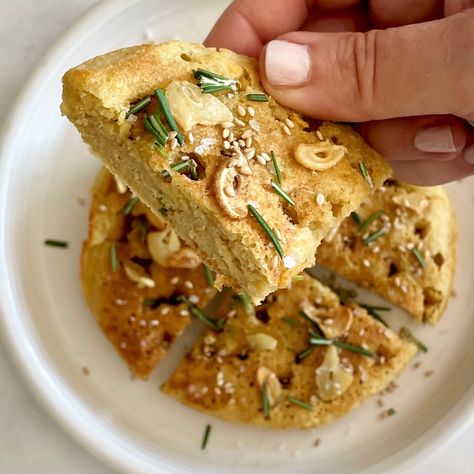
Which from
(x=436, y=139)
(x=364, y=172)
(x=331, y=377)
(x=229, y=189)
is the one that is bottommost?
(x=331, y=377)

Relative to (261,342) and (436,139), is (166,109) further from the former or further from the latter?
(261,342)

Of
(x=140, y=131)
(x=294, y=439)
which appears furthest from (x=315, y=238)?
(x=294, y=439)

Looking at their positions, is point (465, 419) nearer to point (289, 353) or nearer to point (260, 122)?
point (289, 353)

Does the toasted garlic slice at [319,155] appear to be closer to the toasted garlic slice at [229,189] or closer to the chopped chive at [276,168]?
the chopped chive at [276,168]

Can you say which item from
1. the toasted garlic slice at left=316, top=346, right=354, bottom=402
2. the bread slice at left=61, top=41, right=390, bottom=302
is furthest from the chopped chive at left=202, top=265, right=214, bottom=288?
the bread slice at left=61, top=41, right=390, bottom=302

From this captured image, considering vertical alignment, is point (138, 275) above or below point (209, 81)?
below

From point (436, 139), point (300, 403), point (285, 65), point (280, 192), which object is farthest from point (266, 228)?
point (300, 403)
